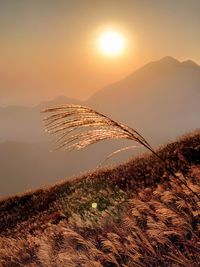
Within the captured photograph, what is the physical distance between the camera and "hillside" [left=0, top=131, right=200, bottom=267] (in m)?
6.10

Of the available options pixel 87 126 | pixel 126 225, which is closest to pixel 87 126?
pixel 87 126

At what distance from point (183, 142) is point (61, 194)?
6.49 m

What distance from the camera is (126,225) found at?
7949 millimetres

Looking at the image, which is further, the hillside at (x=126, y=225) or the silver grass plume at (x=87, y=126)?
the hillside at (x=126, y=225)

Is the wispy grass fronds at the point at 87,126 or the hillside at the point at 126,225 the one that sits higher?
the wispy grass fronds at the point at 87,126

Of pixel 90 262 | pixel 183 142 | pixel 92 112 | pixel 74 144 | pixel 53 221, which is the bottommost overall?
pixel 53 221

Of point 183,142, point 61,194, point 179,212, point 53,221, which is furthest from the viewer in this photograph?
point 61,194

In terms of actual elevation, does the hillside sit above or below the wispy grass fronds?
below

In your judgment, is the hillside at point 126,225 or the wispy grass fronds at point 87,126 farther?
the hillside at point 126,225

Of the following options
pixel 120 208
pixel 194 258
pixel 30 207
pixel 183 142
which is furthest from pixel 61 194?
pixel 194 258

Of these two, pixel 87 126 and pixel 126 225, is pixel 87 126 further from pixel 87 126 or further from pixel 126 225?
pixel 126 225

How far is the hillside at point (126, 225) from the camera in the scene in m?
6.10

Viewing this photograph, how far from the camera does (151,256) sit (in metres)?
6.00

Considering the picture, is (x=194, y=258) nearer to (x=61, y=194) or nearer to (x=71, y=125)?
(x=71, y=125)
